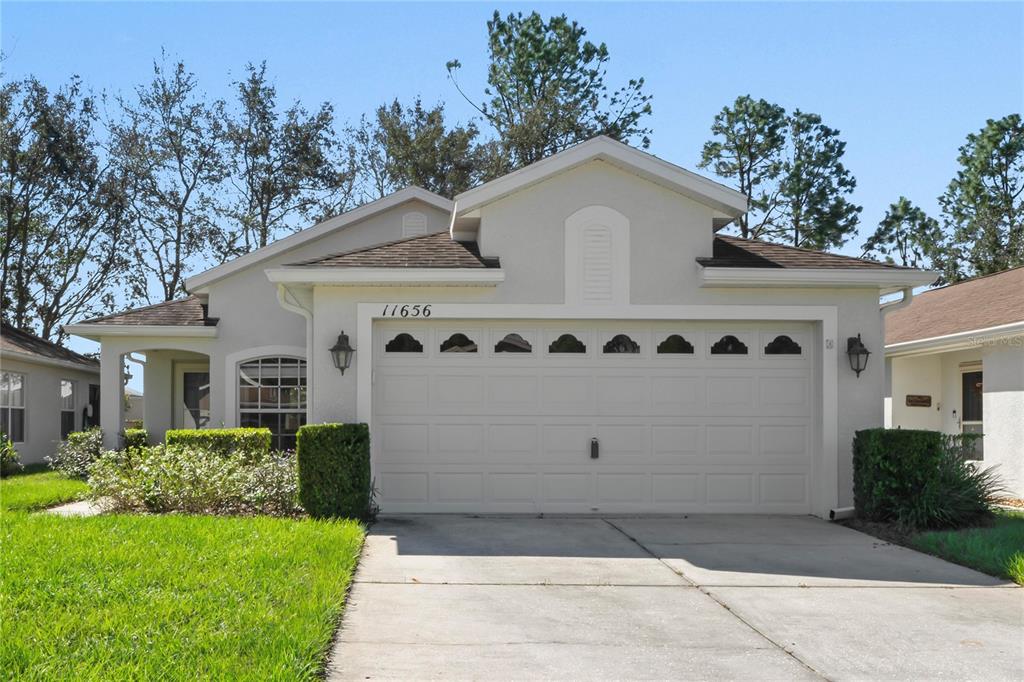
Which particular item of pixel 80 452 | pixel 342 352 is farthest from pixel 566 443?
pixel 80 452

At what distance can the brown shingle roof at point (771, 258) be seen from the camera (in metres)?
12.0

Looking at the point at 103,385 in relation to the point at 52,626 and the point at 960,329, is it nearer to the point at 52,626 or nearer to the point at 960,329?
the point at 52,626

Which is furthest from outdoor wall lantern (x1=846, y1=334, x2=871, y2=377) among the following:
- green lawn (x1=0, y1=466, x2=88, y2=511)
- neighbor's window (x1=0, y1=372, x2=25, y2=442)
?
neighbor's window (x1=0, y1=372, x2=25, y2=442)

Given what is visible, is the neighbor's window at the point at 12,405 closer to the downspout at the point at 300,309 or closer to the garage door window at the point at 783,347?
the downspout at the point at 300,309

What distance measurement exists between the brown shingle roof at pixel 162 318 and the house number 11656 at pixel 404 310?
23.0 feet

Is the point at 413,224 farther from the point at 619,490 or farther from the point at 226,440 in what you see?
the point at 619,490

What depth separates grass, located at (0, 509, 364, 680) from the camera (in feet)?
17.7

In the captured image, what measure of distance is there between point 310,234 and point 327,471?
26.9 ft

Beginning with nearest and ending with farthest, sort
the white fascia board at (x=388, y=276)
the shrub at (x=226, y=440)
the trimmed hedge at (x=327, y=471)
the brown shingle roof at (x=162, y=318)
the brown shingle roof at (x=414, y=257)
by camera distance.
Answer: the trimmed hedge at (x=327, y=471)
the white fascia board at (x=388, y=276)
the brown shingle roof at (x=414, y=257)
the shrub at (x=226, y=440)
the brown shingle roof at (x=162, y=318)

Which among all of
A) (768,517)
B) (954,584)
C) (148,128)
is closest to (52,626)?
(954,584)

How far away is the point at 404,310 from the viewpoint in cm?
1190

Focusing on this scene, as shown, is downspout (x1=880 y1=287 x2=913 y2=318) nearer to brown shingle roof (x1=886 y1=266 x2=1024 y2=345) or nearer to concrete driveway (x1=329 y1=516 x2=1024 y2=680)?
brown shingle roof (x1=886 y1=266 x2=1024 y2=345)

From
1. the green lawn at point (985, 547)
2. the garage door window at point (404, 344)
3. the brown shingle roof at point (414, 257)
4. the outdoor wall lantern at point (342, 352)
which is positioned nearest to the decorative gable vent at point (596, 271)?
the brown shingle roof at point (414, 257)

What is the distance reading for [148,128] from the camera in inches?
1204
